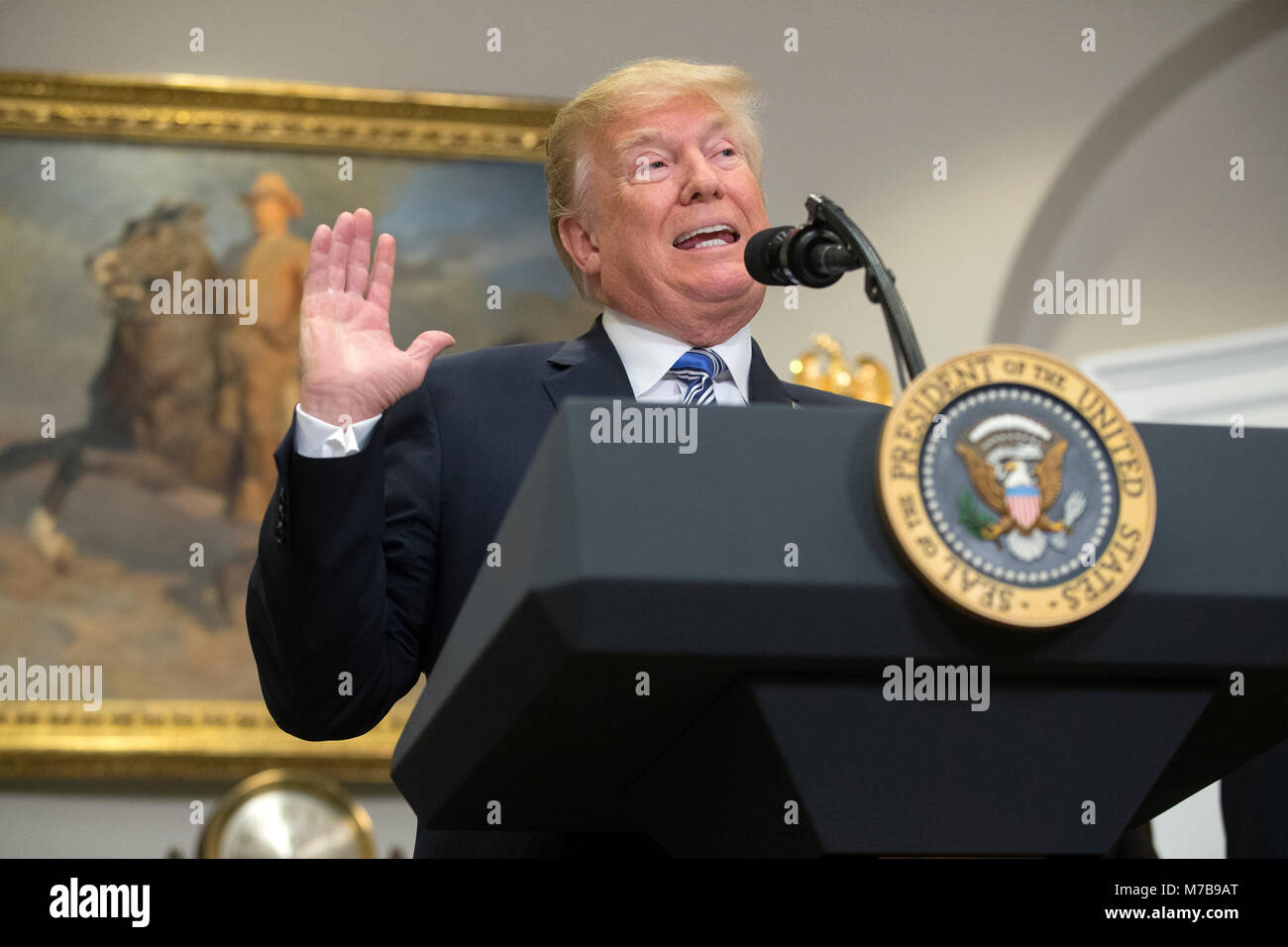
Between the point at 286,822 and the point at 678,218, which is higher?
the point at 678,218

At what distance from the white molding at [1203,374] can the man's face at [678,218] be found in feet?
11.2

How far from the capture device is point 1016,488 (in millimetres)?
853

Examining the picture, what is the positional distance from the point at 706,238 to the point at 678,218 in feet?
0.13

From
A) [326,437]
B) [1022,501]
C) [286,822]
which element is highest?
[326,437]

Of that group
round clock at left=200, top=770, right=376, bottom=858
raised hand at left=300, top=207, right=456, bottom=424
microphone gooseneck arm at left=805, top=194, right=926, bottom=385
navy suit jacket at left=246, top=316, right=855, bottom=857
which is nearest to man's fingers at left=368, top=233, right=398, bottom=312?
raised hand at left=300, top=207, right=456, bottom=424

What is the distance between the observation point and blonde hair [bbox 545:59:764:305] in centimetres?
185

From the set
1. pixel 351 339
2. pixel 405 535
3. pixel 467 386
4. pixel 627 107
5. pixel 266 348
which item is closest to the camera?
pixel 351 339

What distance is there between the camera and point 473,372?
161 centimetres

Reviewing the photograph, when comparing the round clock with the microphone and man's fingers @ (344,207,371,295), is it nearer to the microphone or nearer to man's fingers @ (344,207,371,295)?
man's fingers @ (344,207,371,295)

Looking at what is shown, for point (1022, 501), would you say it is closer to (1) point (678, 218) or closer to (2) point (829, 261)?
(2) point (829, 261)

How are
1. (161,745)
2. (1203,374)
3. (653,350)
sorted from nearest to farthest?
(653,350) → (161,745) → (1203,374)

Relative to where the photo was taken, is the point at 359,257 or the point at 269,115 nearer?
the point at 359,257

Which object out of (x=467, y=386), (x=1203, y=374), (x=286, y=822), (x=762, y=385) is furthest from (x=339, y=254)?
(x=1203, y=374)
